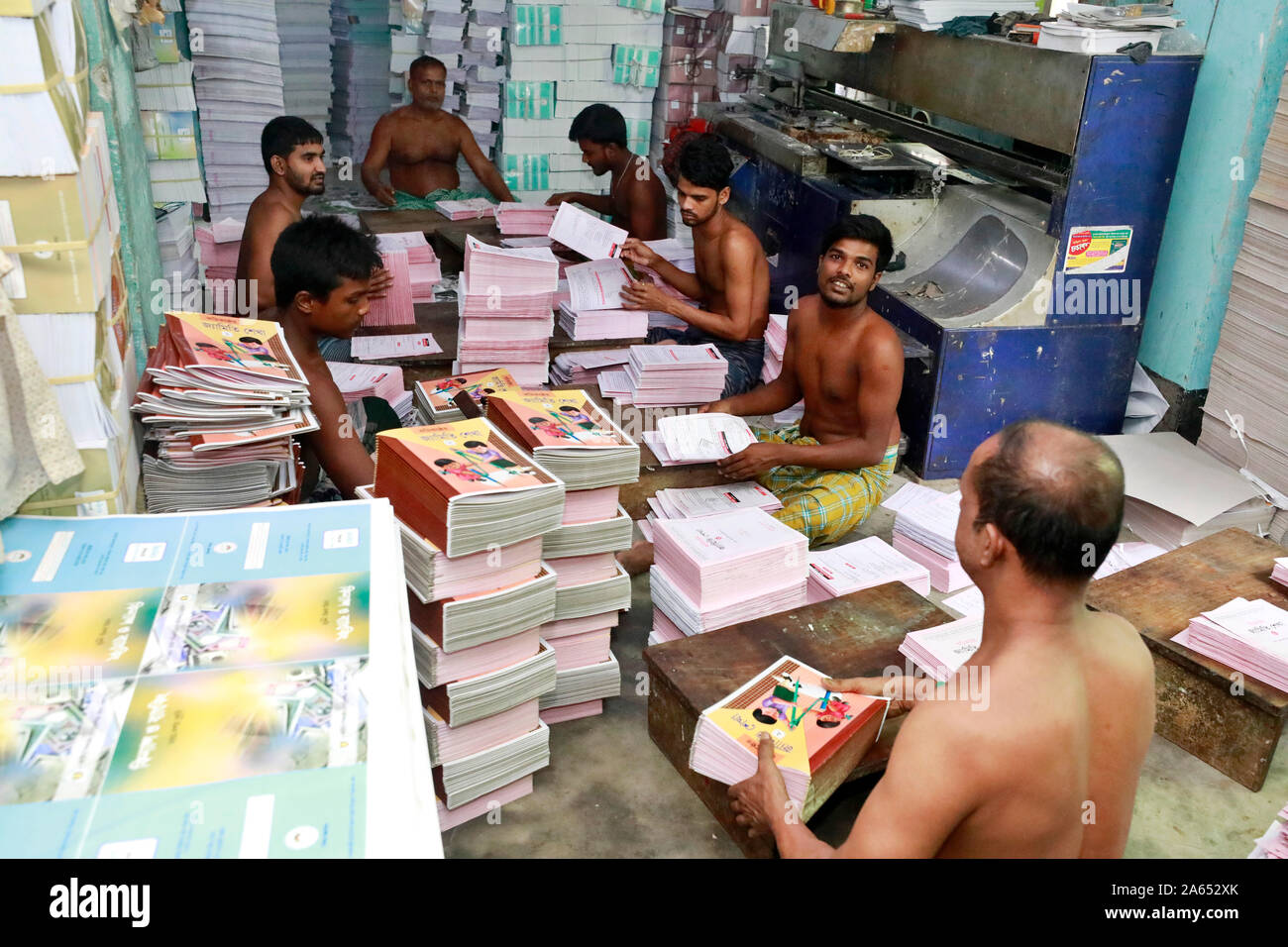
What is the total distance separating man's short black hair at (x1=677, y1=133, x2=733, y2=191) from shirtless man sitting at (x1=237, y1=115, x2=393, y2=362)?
5.62 feet

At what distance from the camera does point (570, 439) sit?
2.96 m

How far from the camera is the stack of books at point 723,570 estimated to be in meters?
3.25

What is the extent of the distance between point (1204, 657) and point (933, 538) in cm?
112

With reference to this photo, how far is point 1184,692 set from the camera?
10.5 feet

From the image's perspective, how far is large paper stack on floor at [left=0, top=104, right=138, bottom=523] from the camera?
2.08 metres

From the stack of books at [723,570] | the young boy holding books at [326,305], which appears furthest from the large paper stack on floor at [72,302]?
the stack of books at [723,570]

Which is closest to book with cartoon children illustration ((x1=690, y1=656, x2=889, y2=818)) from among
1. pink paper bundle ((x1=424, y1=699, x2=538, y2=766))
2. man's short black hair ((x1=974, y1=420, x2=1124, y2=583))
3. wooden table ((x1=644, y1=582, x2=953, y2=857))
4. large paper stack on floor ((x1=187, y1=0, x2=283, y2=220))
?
wooden table ((x1=644, y1=582, x2=953, y2=857))

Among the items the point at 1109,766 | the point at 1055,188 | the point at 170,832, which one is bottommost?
the point at 1109,766

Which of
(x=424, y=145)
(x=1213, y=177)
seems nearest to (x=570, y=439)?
(x=1213, y=177)

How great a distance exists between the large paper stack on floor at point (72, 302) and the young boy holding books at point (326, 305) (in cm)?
75

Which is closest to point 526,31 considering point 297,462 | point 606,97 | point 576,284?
point 606,97

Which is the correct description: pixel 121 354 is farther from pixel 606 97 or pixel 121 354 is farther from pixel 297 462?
pixel 606 97

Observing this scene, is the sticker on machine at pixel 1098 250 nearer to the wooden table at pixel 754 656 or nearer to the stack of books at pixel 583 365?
the stack of books at pixel 583 365

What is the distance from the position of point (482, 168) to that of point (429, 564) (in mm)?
5468
